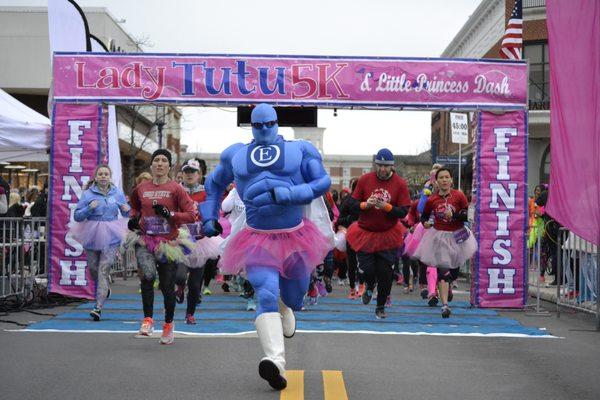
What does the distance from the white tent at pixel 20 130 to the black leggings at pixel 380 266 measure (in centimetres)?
530

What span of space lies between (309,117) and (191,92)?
2.01 m

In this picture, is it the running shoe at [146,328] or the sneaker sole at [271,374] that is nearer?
the sneaker sole at [271,374]

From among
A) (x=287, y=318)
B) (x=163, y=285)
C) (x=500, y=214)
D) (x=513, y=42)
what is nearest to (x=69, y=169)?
(x=163, y=285)

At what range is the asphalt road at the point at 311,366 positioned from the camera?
670cm

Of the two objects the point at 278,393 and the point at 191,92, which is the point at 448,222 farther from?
the point at 278,393

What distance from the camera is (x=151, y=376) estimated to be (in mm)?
7301

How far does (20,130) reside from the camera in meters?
13.7

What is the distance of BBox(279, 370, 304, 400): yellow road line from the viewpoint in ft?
21.4

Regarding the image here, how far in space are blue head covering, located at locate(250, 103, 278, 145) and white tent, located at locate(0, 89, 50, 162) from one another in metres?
6.98

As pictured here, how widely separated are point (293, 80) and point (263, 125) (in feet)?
21.2

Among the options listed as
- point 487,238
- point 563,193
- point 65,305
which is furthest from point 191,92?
point 563,193

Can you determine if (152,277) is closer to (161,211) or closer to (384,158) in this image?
(161,211)

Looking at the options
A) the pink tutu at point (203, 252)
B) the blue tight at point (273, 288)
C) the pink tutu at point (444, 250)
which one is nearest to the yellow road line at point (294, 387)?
the blue tight at point (273, 288)

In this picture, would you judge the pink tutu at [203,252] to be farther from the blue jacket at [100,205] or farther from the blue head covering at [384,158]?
the blue head covering at [384,158]
